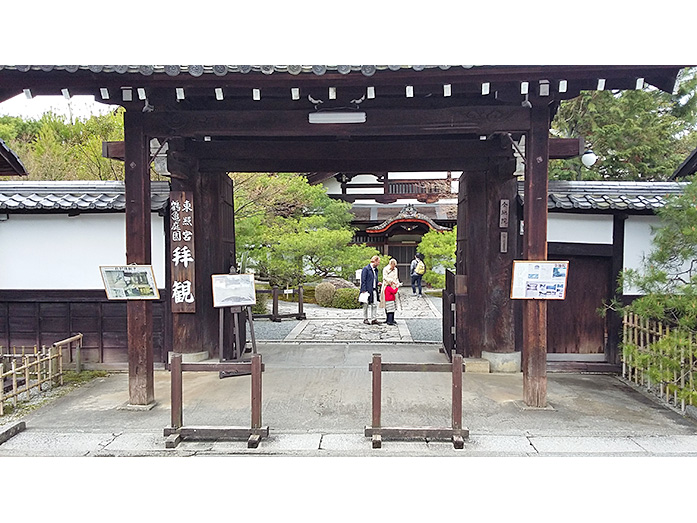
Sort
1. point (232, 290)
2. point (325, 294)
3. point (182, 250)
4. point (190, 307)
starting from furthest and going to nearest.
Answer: point (325, 294) < point (190, 307) < point (182, 250) < point (232, 290)

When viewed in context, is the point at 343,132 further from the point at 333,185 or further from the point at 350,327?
the point at 333,185

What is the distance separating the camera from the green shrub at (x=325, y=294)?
15984mm

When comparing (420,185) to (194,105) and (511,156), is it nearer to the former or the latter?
(511,156)

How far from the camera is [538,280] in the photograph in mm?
5434

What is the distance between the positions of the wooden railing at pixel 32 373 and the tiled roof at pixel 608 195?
7.43 metres

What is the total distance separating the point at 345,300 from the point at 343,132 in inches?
417

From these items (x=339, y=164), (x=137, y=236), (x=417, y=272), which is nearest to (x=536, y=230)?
(x=339, y=164)

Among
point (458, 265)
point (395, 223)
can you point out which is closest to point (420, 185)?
point (395, 223)

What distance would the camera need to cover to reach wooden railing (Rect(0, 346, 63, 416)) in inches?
225

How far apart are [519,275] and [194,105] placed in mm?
4612

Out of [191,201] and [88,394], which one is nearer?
[88,394]

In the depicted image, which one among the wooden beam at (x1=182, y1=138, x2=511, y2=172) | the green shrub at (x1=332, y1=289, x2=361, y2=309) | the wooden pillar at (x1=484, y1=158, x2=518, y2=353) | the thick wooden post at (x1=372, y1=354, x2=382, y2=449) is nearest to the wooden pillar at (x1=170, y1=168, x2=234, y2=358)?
the wooden beam at (x1=182, y1=138, x2=511, y2=172)
